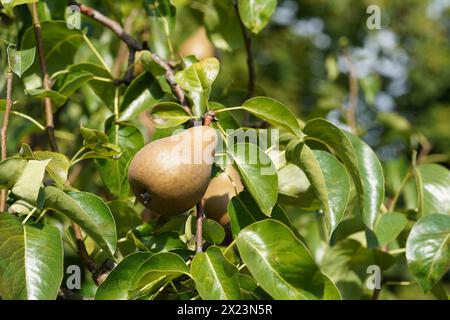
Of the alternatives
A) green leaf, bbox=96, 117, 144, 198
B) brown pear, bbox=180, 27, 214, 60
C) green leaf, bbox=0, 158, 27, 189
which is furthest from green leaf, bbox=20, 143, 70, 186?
brown pear, bbox=180, 27, 214, 60

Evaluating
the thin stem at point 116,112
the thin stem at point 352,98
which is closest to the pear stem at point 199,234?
the thin stem at point 116,112

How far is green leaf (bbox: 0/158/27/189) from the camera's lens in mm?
675

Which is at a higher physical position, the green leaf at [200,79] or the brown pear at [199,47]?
the green leaf at [200,79]

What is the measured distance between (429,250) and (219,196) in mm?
264

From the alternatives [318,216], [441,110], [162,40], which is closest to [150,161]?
[318,216]

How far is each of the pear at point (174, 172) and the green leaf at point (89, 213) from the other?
50 mm

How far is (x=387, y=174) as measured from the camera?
1415 millimetres

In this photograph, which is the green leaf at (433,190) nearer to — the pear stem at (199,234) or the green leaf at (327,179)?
the green leaf at (327,179)

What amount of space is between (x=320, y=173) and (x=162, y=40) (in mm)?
775

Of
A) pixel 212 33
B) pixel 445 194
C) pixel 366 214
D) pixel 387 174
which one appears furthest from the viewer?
pixel 387 174

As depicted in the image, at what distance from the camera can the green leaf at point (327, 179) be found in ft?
2.41

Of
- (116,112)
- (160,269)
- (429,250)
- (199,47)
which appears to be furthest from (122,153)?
(199,47)

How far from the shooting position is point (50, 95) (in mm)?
854
